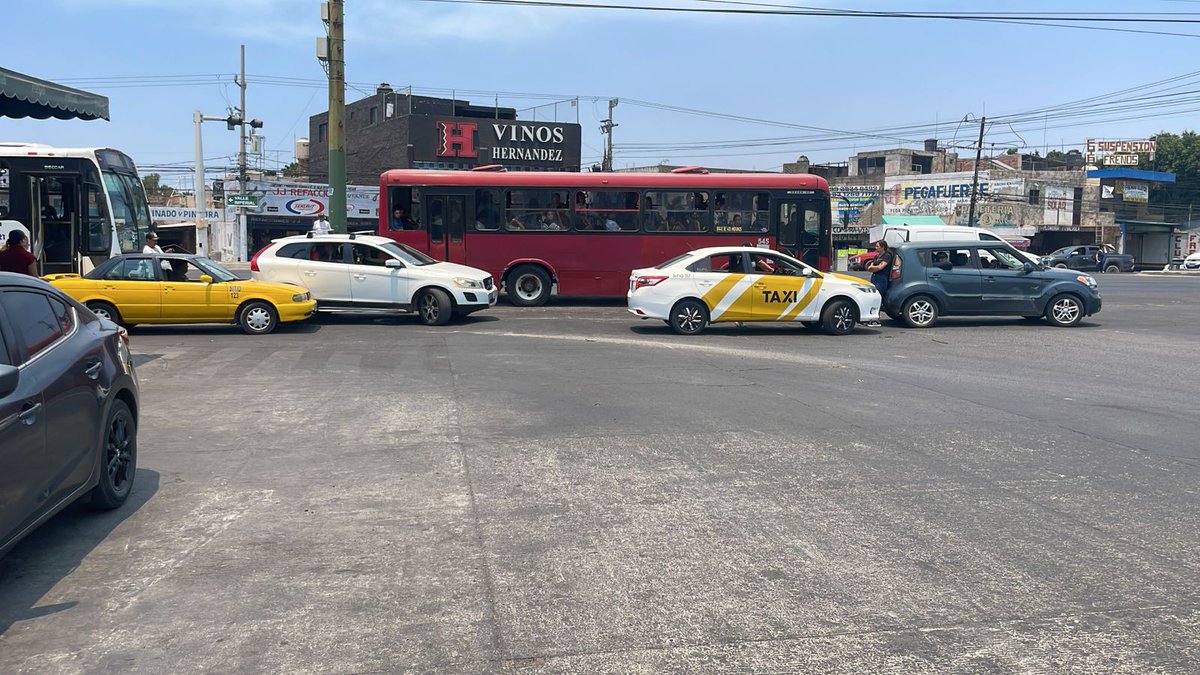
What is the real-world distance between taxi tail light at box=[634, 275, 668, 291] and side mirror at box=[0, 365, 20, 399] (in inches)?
492

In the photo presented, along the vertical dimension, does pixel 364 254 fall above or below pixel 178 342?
above

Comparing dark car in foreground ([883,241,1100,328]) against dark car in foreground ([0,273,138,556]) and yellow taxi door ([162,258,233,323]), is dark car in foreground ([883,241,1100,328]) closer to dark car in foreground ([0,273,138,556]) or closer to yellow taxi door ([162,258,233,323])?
yellow taxi door ([162,258,233,323])

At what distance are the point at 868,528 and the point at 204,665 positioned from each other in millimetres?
3678

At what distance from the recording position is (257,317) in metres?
16.0

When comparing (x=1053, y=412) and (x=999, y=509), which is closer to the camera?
(x=999, y=509)

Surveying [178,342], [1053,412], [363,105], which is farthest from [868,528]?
[363,105]

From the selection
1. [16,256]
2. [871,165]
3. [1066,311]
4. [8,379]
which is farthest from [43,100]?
[871,165]

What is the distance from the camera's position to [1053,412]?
9.69 meters

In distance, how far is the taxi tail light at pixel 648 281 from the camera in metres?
16.5

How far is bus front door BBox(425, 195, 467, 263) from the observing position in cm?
2117

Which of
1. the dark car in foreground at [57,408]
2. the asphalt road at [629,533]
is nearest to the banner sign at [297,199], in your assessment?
the asphalt road at [629,533]

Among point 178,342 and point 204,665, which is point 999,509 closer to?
point 204,665

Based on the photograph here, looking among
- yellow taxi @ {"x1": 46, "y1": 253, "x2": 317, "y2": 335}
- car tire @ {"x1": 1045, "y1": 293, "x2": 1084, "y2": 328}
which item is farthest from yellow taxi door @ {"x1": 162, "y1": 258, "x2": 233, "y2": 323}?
car tire @ {"x1": 1045, "y1": 293, "x2": 1084, "y2": 328}

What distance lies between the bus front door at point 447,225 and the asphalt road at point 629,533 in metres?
9.94
